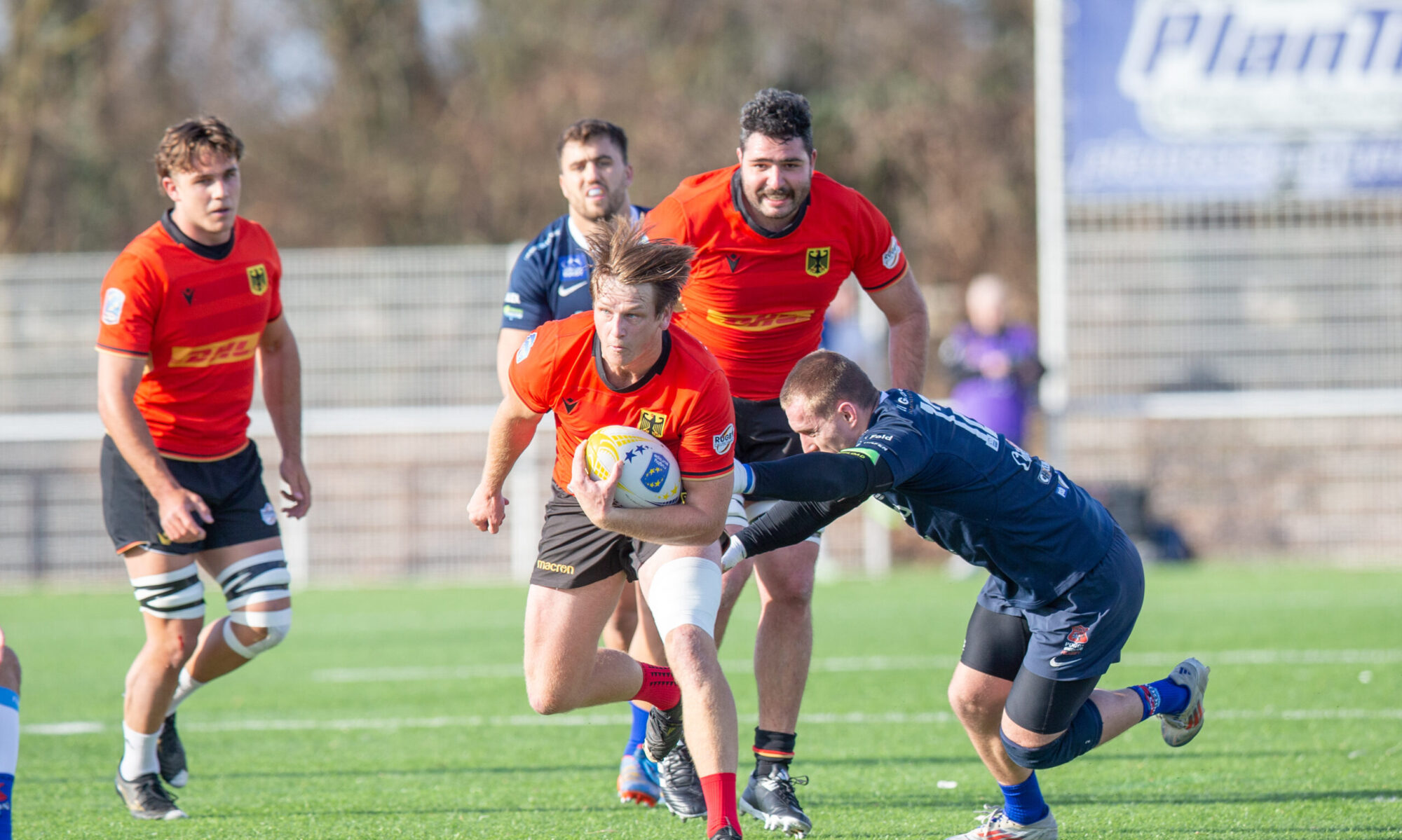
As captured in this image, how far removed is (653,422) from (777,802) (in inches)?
57.9

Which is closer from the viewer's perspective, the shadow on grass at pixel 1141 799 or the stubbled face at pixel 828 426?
the stubbled face at pixel 828 426

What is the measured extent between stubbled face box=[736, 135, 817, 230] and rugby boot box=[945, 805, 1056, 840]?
2.19m

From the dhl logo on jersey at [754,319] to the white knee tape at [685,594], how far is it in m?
1.21

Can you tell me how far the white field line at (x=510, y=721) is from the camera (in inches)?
269

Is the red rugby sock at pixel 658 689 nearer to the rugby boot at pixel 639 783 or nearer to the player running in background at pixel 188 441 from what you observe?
the rugby boot at pixel 639 783

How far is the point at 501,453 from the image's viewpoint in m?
4.74

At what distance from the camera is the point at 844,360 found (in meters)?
4.34

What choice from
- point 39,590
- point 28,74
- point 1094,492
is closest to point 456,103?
point 28,74

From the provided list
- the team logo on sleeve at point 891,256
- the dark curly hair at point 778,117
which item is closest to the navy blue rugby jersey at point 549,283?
the dark curly hair at point 778,117

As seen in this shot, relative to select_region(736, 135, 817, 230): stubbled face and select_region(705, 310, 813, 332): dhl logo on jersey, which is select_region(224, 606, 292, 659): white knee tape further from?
select_region(736, 135, 817, 230): stubbled face

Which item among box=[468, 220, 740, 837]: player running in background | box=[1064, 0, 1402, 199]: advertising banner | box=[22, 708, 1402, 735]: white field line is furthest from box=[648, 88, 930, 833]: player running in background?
box=[1064, 0, 1402, 199]: advertising banner

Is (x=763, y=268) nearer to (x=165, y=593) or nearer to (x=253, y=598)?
(x=253, y=598)

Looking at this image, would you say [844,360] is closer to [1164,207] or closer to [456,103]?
[1164,207]

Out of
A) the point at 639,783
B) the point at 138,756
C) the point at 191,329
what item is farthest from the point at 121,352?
the point at 639,783
